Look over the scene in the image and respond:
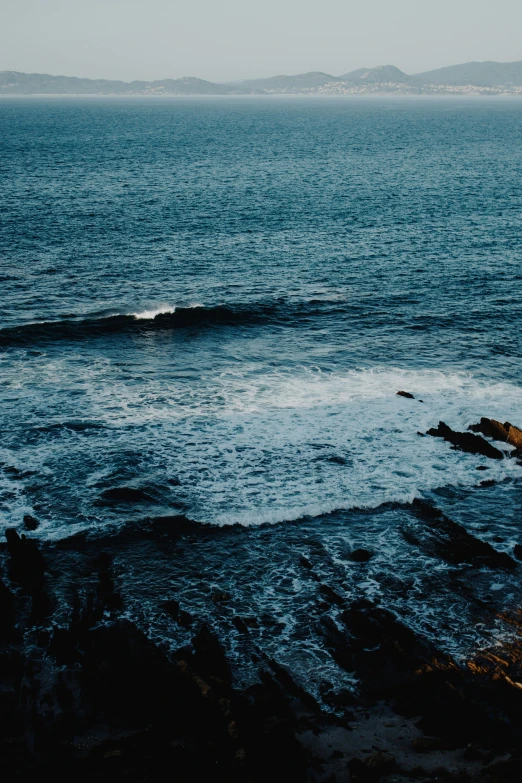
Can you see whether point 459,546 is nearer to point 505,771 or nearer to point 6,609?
point 505,771

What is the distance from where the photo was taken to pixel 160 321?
45.0 m

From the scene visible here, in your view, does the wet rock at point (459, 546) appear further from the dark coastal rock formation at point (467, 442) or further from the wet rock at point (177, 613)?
the wet rock at point (177, 613)

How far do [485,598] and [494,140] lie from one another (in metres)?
172

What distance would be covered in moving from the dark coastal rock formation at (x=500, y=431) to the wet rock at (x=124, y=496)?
15046mm

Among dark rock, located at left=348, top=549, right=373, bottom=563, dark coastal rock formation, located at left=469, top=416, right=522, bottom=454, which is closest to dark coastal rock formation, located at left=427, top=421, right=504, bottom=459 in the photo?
dark coastal rock formation, located at left=469, top=416, right=522, bottom=454

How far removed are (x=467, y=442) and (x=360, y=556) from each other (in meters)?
9.79

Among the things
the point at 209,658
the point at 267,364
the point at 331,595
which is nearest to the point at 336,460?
the point at 331,595

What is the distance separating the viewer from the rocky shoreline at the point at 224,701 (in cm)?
1468

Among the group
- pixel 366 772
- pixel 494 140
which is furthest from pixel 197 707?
pixel 494 140

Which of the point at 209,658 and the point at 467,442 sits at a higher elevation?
the point at 467,442

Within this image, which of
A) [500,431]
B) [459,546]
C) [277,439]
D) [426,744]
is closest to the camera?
[426,744]

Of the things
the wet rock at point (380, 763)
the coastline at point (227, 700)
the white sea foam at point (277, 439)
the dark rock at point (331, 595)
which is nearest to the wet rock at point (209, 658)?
the coastline at point (227, 700)

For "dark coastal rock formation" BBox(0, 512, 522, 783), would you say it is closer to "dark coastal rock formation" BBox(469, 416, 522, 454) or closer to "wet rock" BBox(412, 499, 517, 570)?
"wet rock" BBox(412, 499, 517, 570)

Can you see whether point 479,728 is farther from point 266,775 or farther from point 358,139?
point 358,139
